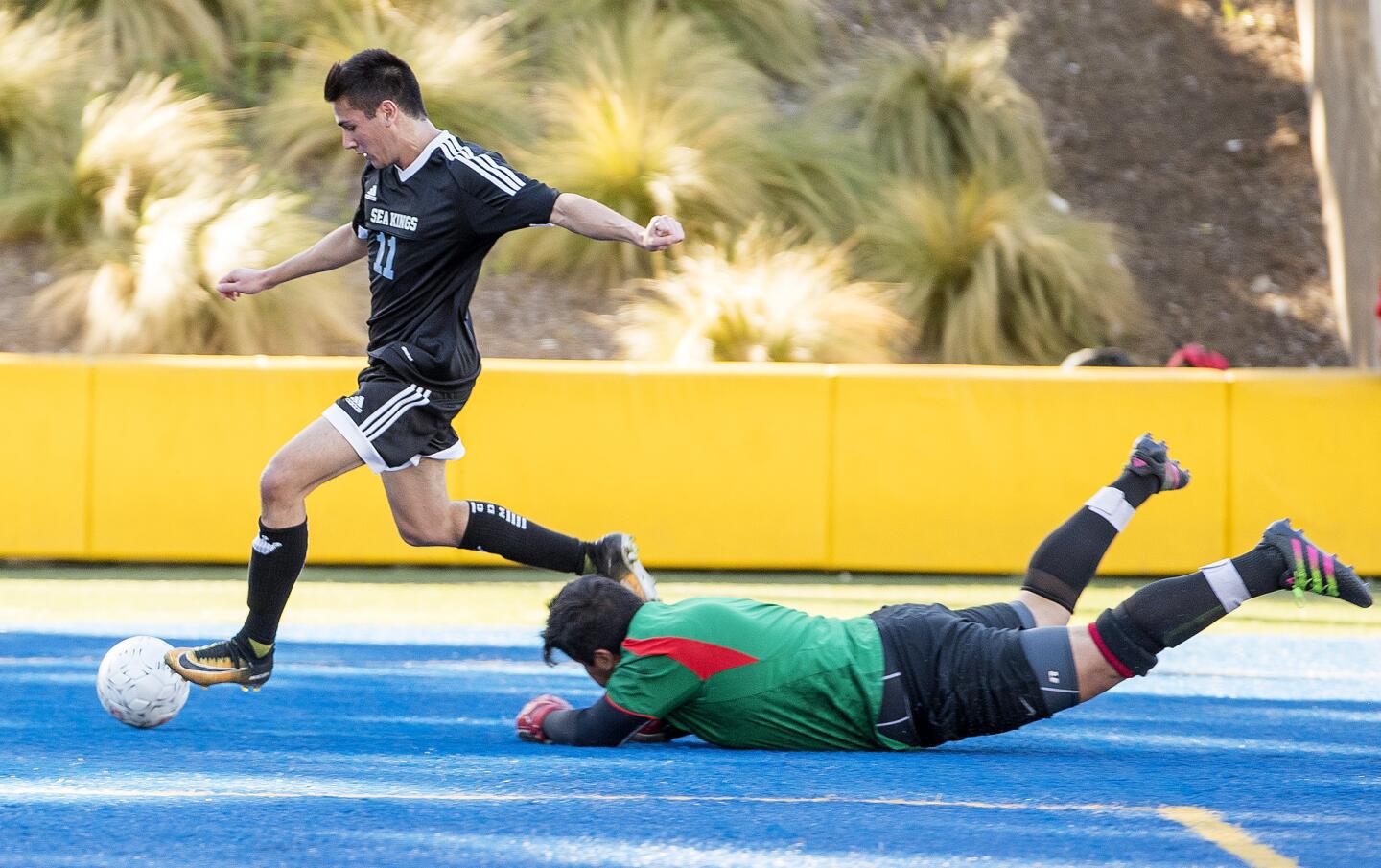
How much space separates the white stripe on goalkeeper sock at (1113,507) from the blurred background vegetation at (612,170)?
7.62 m

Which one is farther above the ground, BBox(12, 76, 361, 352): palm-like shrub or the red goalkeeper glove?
BBox(12, 76, 361, 352): palm-like shrub

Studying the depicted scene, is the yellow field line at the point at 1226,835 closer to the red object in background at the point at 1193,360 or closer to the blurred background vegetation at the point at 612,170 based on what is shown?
the red object in background at the point at 1193,360

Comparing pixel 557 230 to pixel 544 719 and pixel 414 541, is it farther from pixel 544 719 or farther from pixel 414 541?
pixel 544 719

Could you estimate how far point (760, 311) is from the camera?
43.2 feet

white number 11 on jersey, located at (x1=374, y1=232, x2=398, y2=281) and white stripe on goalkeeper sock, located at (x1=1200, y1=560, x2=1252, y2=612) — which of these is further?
white number 11 on jersey, located at (x1=374, y1=232, x2=398, y2=281)

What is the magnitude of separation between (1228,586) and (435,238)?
8.67ft

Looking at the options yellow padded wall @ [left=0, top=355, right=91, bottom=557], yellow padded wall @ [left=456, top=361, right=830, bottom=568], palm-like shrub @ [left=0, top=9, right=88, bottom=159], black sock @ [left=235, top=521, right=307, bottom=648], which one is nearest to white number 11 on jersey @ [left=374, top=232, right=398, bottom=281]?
black sock @ [left=235, top=521, right=307, bottom=648]

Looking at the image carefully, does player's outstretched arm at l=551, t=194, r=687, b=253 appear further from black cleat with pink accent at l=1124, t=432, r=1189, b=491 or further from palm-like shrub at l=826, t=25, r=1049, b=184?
palm-like shrub at l=826, t=25, r=1049, b=184

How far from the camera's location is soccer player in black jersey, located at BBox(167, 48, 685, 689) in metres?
5.39

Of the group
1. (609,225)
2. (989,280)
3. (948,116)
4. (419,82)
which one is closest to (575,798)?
(609,225)

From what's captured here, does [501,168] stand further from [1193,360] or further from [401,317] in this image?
[1193,360]

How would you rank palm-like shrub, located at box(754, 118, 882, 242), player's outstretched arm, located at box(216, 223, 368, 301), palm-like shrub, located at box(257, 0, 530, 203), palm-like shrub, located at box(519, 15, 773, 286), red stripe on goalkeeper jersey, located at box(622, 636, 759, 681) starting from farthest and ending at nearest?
1. palm-like shrub, located at box(257, 0, 530, 203)
2. palm-like shrub, located at box(754, 118, 882, 242)
3. palm-like shrub, located at box(519, 15, 773, 286)
4. player's outstretched arm, located at box(216, 223, 368, 301)
5. red stripe on goalkeeper jersey, located at box(622, 636, 759, 681)

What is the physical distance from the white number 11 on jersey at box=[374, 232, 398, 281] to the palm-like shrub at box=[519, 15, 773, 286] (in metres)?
9.13

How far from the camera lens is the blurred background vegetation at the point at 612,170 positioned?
13.8m
